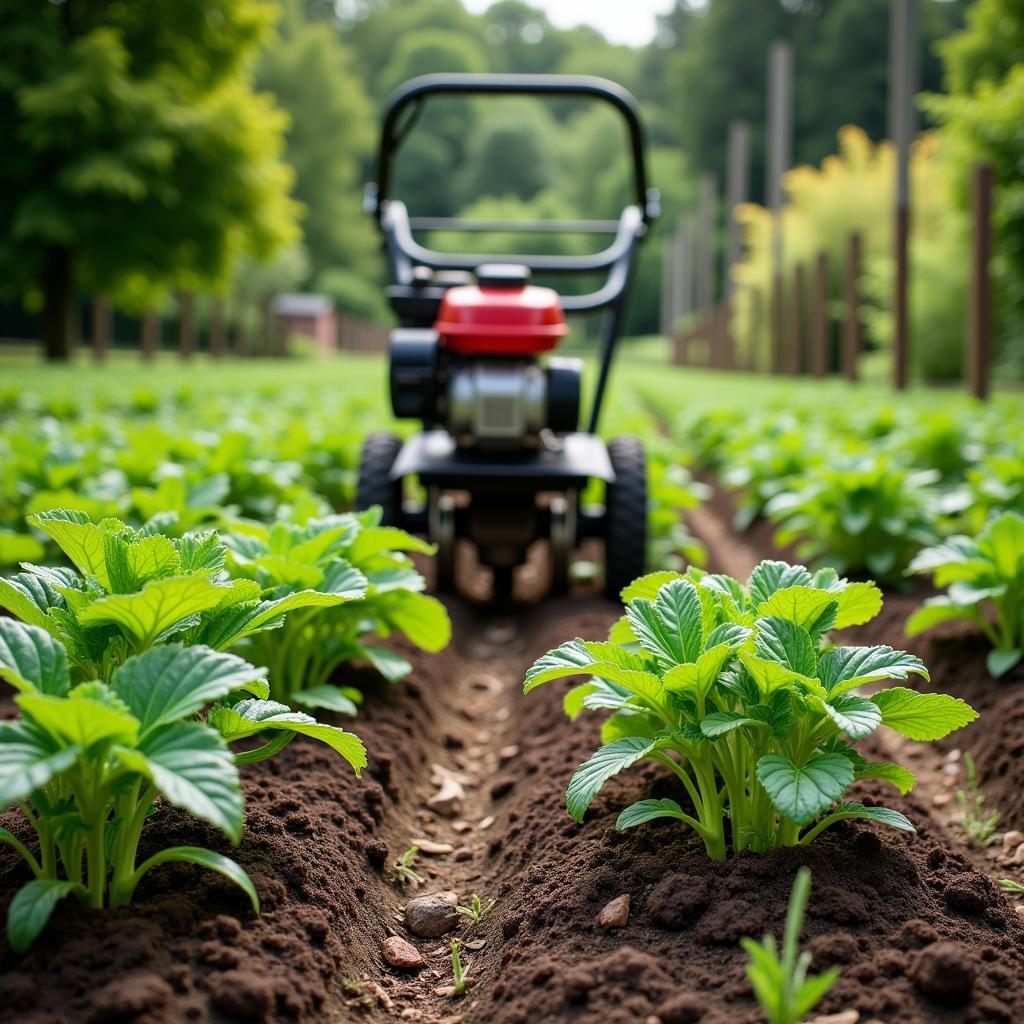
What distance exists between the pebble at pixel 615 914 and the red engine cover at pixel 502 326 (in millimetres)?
2565

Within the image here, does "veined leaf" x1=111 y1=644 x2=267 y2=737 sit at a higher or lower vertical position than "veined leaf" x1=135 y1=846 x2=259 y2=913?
higher

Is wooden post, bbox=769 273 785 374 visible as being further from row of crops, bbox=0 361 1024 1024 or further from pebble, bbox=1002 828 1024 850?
pebble, bbox=1002 828 1024 850

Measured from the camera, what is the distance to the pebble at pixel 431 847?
3.07 meters

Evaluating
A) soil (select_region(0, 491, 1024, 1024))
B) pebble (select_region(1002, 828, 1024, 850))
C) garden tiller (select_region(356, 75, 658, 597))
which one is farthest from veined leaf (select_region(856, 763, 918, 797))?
garden tiller (select_region(356, 75, 658, 597))

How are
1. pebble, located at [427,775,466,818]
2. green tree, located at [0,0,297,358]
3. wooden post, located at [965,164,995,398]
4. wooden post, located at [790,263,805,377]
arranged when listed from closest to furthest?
pebble, located at [427,775,466,818] → wooden post, located at [965,164,995,398] → green tree, located at [0,0,297,358] → wooden post, located at [790,263,805,377]

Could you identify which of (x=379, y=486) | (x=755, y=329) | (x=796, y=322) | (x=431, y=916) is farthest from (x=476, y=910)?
(x=755, y=329)

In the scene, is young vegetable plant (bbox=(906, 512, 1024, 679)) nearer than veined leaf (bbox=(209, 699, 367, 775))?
No

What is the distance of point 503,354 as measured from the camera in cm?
449

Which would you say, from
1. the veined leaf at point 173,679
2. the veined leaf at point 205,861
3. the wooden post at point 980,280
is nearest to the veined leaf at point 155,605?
the veined leaf at point 173,679

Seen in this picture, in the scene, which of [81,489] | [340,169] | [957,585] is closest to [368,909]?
[957,585]

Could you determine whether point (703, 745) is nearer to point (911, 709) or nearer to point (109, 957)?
point (911, 709)

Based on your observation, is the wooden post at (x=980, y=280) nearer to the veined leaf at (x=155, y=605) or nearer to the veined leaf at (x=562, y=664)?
the veined leaf at (x=562, y=664)

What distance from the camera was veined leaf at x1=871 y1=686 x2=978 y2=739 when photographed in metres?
2.23

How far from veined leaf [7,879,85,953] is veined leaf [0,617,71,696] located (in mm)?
292
